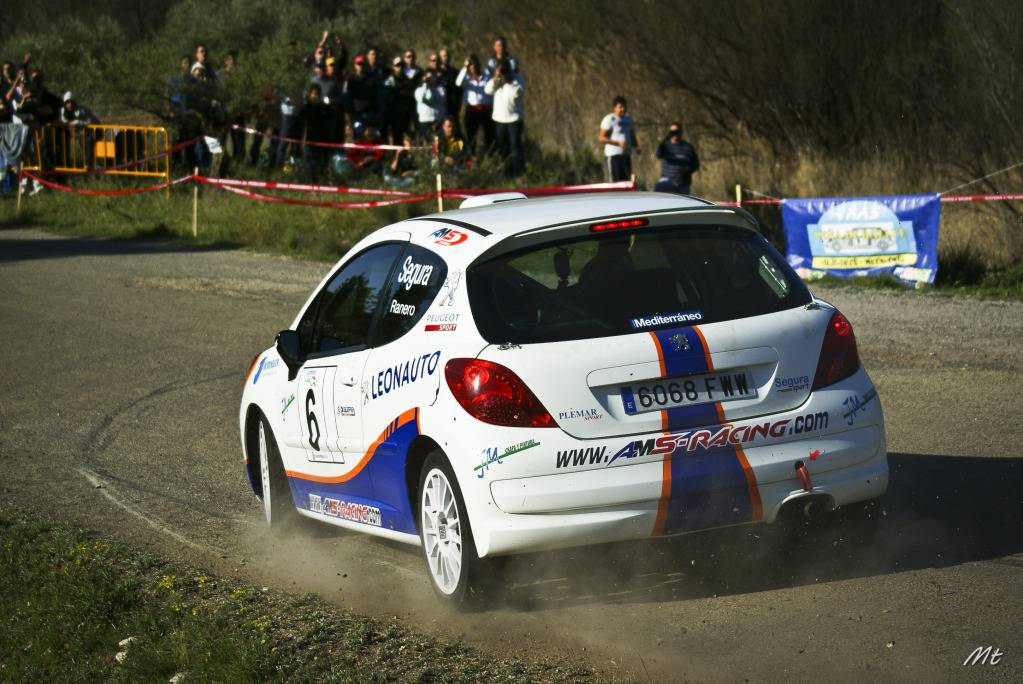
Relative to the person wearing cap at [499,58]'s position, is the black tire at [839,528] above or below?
below

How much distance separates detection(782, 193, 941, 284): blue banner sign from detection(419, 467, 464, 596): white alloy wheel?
1186cm

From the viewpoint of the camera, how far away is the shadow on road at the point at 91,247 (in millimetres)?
22203

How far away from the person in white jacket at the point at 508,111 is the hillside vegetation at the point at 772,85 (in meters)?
1.81

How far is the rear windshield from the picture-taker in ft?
19.5

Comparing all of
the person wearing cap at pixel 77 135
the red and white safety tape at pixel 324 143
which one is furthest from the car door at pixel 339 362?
the person wearing cap at pixel 77 135

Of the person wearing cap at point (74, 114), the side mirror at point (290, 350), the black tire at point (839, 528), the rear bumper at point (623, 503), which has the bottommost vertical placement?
the black tire at point (839, 528)

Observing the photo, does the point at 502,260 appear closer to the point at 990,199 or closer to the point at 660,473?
the point at 660,473

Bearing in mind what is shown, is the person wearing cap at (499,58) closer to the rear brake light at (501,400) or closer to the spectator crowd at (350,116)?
the spectator crowd at (350,116)

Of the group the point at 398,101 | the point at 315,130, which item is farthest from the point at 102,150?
the point at 398,101

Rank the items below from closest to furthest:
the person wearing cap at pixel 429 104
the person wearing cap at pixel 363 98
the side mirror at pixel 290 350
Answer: the side mirror at pixel 290 350, the person wearing cap at pixel 429 104, the person wearing cap at pixel 363 98

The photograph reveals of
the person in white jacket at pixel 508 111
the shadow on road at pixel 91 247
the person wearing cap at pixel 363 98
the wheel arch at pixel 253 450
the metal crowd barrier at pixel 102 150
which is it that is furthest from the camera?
the metal crowd barrier at pixel 102 150

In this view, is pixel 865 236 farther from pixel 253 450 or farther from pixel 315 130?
pixel 315 130

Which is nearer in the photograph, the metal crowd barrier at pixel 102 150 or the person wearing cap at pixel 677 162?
the person wearing cap at pixel 677 162

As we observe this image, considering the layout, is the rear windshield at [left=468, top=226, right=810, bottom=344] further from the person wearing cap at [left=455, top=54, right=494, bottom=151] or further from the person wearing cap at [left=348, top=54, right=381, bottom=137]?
the person wearing cap at [left=348, top=54, right=381, bottom=137]
